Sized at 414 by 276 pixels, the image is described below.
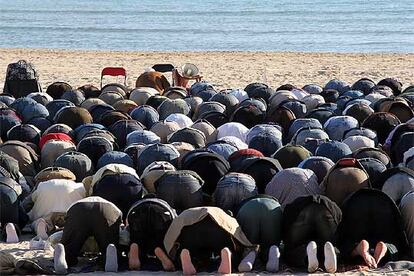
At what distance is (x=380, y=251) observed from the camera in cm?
985

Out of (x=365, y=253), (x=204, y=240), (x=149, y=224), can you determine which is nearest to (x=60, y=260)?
(x=149, y=224)

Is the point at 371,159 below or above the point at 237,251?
above

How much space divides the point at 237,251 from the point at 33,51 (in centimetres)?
2812

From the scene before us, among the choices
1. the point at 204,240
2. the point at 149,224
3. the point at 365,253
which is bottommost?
the point at 365,253

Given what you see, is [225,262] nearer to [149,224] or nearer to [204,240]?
[204,240]

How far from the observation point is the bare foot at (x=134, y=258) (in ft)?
32.4

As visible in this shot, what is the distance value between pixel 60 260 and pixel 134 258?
808mm

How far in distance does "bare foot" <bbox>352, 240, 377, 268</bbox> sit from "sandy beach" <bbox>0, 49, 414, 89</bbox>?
49.9ft

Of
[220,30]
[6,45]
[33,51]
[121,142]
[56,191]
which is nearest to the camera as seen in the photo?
[56,191]

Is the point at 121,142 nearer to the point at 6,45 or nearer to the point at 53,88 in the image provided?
the point at 53,88

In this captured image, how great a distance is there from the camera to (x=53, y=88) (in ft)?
62.3

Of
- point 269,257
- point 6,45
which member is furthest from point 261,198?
point 6,45

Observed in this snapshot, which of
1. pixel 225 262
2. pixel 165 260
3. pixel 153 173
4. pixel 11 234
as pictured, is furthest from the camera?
pixel 153 173

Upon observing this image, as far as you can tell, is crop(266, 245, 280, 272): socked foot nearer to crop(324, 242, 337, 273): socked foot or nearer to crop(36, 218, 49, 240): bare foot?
crop(324, 242, 337, 273): socked foot
